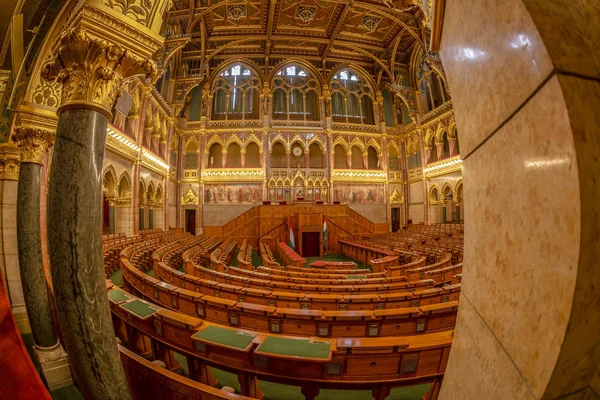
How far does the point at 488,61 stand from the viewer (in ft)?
2.90

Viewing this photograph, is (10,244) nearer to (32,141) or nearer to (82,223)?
(32,141)

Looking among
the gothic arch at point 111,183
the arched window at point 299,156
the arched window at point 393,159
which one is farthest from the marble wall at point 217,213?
the arched window at point 393,159

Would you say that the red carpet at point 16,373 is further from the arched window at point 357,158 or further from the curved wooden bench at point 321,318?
the arched window at point 357,158

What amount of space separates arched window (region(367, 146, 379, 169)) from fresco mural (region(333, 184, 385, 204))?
65.5 inches

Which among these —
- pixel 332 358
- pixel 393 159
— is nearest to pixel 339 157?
pixel 393 159

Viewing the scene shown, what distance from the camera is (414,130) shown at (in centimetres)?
1984

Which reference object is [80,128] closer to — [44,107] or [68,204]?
[68,204]

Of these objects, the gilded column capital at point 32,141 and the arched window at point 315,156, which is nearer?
the gilded column capital at point 32,141

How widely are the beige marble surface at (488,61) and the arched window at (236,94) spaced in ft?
66.7

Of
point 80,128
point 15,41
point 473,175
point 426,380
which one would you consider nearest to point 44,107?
point 15,41

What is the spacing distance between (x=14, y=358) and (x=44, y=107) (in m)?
4.10

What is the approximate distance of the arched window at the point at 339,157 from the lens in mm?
20780

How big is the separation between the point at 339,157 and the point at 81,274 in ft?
65.9

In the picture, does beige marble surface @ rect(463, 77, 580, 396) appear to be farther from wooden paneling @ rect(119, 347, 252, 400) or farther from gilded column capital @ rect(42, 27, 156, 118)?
gilded column capital @ rect(42, 27, 156, 118)
